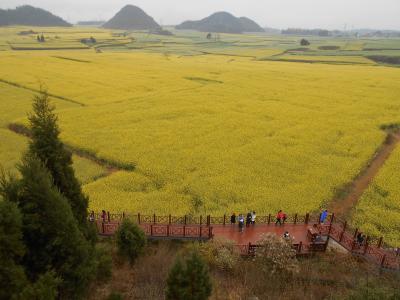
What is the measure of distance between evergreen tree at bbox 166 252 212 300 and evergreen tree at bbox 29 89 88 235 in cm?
364

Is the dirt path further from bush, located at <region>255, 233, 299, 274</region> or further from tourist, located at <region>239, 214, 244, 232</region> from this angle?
bush, located at <region>255, 233, 299, 274</region>

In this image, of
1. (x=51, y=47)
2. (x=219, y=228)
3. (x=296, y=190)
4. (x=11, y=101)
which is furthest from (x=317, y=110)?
(x=51, y=47)

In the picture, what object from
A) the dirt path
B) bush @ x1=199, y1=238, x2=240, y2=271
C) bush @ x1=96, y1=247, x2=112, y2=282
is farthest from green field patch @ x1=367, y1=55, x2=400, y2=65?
bush @ x1=96, y1=247, x2=112, y2=282

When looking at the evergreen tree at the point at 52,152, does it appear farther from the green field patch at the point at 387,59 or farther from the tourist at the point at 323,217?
the green field patch at the point at 387,59

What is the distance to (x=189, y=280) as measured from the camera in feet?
34.6

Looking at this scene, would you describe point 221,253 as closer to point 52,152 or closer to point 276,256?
point 276,256

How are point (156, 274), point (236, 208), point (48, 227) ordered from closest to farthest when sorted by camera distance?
1. point (48, 227)
2. point (156, 274)
3. point (236, 208)

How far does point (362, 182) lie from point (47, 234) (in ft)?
65.0

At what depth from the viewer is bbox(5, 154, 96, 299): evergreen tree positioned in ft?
30.7

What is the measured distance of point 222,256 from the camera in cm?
1387

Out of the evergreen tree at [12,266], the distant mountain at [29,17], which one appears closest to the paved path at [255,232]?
the evergreen tree at [12,266]

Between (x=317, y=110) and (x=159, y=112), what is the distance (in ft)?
55.7

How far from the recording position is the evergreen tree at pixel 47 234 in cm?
937

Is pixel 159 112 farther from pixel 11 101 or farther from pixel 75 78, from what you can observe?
pixel 75 78
